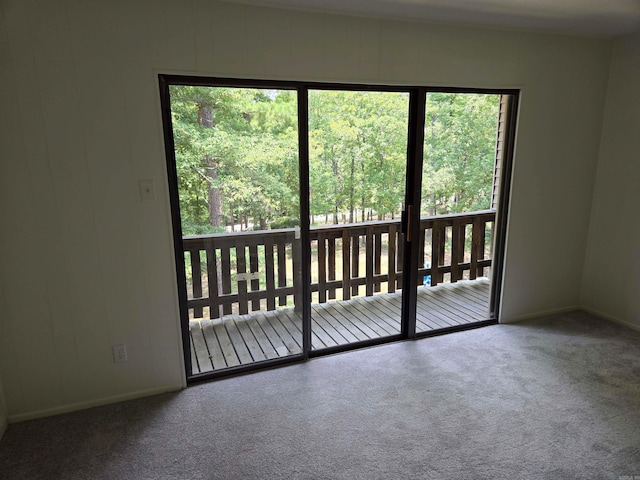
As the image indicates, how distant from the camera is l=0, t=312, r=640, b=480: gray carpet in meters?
2.04

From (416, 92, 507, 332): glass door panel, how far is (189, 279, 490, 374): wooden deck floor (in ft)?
0.07

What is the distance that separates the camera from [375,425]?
235 centimetres

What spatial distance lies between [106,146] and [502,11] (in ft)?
8.66

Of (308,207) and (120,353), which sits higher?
(308,207)

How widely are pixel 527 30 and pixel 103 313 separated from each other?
3692 mm

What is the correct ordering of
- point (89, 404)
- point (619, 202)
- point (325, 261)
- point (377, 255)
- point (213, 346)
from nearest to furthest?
point (89, 404)
point (213, 346)
point (619, 202)
point (325, 261)
point (377, 255)

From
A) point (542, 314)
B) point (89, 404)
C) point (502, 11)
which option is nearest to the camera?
point (89, 404)

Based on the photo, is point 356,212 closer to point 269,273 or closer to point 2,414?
point 269,273

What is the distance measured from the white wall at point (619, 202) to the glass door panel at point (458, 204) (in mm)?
902

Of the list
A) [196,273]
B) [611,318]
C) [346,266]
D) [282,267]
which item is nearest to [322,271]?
[346,266]

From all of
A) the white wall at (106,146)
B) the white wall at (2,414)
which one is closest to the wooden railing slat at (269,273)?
the white wall at (106,146)

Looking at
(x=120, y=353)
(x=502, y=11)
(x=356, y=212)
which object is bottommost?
(x=120, y=353)

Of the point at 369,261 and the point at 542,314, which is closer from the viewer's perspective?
the point at 542,314

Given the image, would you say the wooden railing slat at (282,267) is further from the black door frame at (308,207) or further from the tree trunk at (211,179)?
the tree trunk at (211,179)
